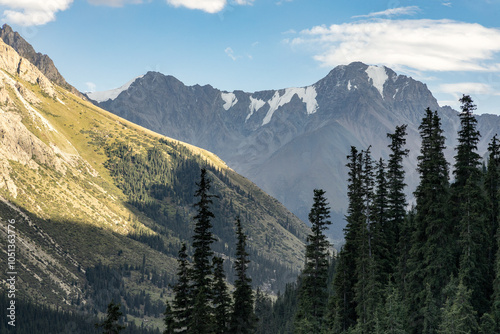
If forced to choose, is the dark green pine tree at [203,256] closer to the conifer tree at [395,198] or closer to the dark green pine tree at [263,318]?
the conifer tree at [395,198]

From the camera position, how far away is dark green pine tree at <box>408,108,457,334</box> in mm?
58031

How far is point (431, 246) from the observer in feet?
195

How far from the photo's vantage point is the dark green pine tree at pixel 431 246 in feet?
190

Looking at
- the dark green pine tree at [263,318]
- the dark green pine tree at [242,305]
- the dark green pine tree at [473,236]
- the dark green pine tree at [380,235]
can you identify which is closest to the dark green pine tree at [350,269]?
the dark green pine tree at [380,235]

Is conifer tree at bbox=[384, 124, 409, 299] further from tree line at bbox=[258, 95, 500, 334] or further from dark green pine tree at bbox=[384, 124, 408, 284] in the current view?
tree line at bbox=[258, 95, 500, 334]

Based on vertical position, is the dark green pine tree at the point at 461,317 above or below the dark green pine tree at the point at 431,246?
below

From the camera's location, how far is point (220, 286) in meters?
50.2

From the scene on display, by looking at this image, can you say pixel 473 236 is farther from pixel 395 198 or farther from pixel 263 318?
pixel 263 318

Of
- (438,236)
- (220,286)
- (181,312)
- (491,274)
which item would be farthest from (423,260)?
(181,312)

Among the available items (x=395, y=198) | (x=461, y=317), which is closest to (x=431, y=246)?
(x=461, y=317)

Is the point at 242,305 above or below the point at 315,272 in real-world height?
below

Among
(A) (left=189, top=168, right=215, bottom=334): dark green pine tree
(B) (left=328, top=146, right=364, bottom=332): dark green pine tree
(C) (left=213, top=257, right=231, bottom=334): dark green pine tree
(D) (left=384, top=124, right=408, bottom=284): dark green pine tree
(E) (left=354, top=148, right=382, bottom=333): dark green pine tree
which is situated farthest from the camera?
(D) (left=384, top=124, right=408, bottom=284): dark green pine tree

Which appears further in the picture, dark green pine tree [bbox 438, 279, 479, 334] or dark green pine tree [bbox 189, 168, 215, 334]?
dark green pine tree [bbox 438, 279, 479, 334]

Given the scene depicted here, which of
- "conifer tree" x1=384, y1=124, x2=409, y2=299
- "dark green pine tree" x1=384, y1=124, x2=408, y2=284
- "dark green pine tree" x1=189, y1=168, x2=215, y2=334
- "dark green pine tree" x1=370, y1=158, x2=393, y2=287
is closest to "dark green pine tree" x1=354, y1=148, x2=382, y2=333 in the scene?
"dark green pine tree" x1=370, y1=158, x2=393, y2=287
